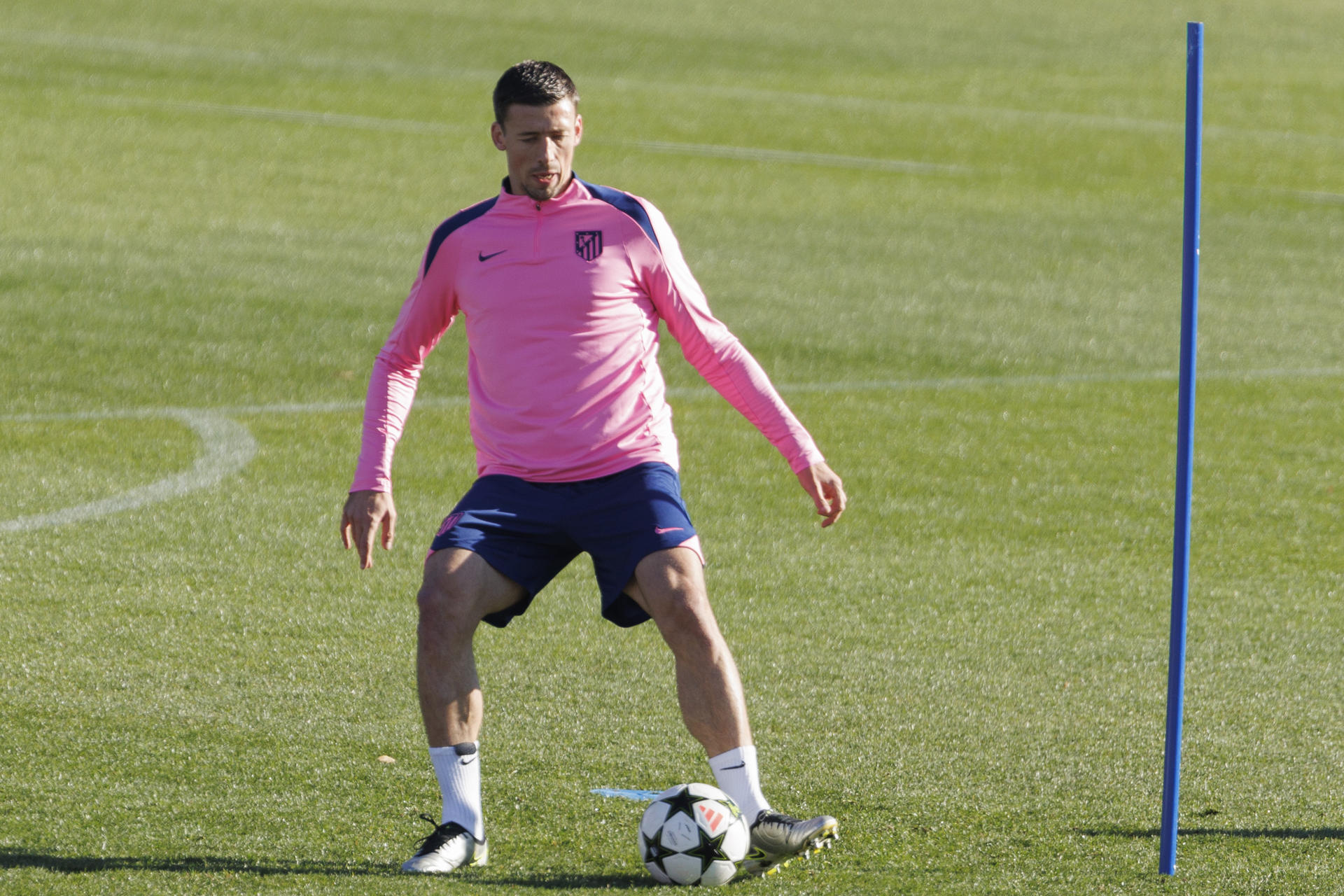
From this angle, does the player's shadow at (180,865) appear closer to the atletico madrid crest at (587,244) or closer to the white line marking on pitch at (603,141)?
the atletico madrid crest at (587,244)

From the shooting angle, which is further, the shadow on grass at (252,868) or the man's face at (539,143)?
the man's face at (539,143)

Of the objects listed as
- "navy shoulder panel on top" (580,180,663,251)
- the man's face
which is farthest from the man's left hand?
the man's face

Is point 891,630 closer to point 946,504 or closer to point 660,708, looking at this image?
point 660,708

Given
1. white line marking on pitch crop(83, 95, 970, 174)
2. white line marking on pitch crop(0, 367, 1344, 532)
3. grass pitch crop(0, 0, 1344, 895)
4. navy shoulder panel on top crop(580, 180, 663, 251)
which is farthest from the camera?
white line marking on pitch crop(83, 95, 970, 174)

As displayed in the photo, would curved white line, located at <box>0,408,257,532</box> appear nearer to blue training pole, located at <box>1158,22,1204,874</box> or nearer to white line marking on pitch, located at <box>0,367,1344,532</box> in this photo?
white line marking on pitch, located at <box>0,367,1344,532</box>

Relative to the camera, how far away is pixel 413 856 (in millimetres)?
4699

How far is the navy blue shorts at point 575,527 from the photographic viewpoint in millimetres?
4789

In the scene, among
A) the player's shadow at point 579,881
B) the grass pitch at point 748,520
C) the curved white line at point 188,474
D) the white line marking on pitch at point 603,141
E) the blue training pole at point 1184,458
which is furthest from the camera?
the white line marking on pitch at point 603,141

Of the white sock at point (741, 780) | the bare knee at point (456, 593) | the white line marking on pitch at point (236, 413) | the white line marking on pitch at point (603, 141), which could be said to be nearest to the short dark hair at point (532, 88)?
the bare knee at point (456, 593)

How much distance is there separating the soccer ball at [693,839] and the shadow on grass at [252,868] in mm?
104

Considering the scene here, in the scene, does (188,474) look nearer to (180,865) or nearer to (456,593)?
(180,865)

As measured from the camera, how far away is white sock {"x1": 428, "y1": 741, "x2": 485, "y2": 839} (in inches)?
188

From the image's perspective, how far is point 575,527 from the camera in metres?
4.84

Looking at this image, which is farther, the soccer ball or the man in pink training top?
the man in pink training top
